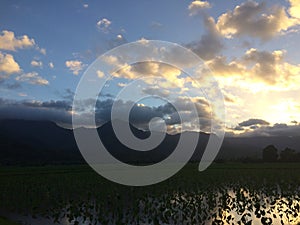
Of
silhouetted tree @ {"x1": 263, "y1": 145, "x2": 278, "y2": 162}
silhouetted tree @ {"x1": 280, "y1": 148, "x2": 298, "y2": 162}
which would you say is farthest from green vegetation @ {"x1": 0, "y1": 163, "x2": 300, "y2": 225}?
silhouetted tree @ {"x1": 263, "y1": 145, "x2": 278, "y2": 162}

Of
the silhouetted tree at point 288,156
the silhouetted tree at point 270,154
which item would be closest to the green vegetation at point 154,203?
the silhouetted tree at point 288,156

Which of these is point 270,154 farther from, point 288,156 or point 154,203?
point 154,203

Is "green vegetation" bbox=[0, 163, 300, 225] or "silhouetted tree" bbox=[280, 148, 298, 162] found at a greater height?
"silhouetted tree" bbox=[280, 148, 298, 162]

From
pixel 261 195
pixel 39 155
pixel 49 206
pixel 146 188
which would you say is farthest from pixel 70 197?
pixel 39 155

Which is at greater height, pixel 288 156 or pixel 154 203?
pixel 288 156

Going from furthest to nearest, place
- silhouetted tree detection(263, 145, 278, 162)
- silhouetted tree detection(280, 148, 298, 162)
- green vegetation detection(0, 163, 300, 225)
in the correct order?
silhouetted tree detection(263, 145, 278, 162) < silhouetted tree detection(280, 148, 298, 162) < green vegetation detection(0, 163, 300, 225)

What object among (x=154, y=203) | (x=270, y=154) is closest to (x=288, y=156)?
(x=270, y=154)

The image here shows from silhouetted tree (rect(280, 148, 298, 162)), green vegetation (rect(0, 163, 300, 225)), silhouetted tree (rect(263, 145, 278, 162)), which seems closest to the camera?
green vegetation (rect(0, 163, 300, 225))

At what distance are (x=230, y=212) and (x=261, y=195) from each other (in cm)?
882

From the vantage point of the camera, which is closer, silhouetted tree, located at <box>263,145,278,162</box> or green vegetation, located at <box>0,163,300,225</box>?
green vegetation, located at <box>0,163,300,225</box>

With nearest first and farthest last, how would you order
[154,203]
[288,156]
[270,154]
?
[154,203], [288,156], [270,154]

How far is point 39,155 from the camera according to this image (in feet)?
643

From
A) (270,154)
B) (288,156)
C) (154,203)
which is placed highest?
(270,154)

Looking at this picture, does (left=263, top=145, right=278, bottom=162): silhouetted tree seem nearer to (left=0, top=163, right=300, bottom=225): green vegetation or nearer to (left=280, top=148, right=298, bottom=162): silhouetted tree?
(left=280, top=148, right=298, bottom=162): silhouetted tree
